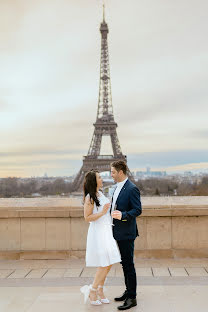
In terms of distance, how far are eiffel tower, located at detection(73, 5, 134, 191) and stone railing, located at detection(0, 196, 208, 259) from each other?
43779 mm

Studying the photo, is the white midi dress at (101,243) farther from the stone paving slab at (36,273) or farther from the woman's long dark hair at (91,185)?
the stone paving slab at (36,273)

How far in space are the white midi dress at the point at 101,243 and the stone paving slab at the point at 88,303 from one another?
0.60 m

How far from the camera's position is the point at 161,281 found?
584cm

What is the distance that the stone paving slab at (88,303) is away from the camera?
4.68 metres

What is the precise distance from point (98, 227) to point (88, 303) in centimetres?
102

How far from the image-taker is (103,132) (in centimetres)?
5700

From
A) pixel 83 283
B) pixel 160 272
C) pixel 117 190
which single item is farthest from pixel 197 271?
pixel 117 190

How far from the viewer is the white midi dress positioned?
462cm

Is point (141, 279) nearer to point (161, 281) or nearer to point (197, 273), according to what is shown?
point (161, 281)

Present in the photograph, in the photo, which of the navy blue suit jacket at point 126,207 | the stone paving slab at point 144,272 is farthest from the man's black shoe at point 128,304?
the stone paving slab at point 144,272

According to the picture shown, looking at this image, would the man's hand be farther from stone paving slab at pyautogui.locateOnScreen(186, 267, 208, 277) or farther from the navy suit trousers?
stone paving slab at pyautogui.locateOnScreen(186, 267, 208, 277)

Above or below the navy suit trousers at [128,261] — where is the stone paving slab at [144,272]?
below

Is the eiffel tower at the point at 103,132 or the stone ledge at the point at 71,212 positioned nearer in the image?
the stone ledge at the point at 71,212

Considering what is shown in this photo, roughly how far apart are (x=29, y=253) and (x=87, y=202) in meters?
3.30
